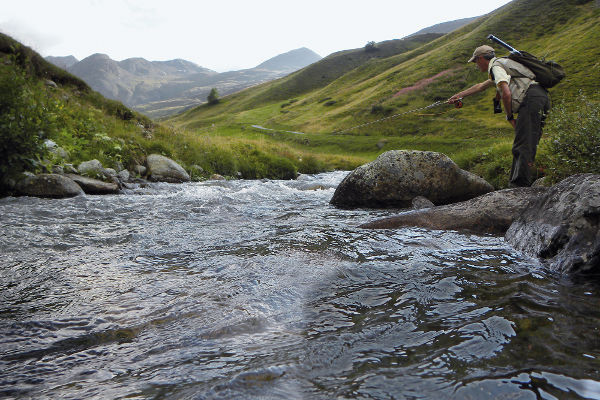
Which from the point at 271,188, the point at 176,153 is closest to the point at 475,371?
the point at 271,188

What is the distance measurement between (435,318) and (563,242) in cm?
252

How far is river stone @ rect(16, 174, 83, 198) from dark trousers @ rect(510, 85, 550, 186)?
36.7 ft

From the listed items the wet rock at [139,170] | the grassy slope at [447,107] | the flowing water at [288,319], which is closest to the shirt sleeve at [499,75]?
the flowing water at [288,319]

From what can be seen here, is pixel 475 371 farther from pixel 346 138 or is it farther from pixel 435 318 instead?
pixel 346 138

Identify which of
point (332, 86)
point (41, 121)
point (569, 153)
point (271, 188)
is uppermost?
point (332, 86)

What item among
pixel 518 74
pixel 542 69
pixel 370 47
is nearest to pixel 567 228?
pixel 518 74

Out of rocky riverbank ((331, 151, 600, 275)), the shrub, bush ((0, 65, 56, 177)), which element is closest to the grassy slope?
rocky riverbank ((331, 151, 600, 275))

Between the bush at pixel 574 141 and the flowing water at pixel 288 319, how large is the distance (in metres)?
2.51

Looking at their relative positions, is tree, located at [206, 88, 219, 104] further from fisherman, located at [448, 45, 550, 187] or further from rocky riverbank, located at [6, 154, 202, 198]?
fisherman, located at [448, 45, 550, 187]

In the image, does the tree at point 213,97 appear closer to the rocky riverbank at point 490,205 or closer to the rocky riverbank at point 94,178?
the rocky riverbank at point 94,178

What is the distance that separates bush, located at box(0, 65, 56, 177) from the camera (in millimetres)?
8531

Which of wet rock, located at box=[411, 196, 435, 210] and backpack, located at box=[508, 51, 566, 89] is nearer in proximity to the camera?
backpack, located at box=[508, 51, 566, 89]

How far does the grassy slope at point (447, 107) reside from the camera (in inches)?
1334

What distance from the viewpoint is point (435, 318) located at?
3215 millimetres
